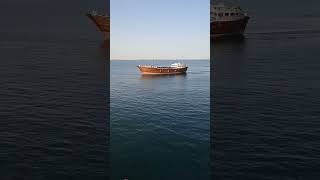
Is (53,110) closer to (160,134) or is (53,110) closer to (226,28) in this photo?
(160,134)

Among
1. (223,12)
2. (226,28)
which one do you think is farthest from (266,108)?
(226,28)

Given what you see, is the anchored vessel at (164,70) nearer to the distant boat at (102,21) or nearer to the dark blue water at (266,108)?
the dark blue water at (266,108)

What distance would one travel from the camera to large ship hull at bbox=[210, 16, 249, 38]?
67.4 m

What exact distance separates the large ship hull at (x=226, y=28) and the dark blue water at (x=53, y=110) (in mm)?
18656

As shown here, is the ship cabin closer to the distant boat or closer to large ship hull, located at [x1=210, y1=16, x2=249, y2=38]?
large ship hull, located at [x1=210, y1=16, x2=249, y2=38]

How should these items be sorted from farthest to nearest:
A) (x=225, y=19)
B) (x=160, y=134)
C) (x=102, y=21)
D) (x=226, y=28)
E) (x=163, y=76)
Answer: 1. (x=163, y=76)
2. (x=102, y=21)
3. (x=226, y=28)
4. (x=225, y=19)
5. (x=160, y=134)

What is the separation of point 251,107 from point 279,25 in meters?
52.2

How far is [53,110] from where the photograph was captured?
112ft

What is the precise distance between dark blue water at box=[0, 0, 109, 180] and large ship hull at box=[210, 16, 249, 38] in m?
18.7

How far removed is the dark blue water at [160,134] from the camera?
88.1 feet

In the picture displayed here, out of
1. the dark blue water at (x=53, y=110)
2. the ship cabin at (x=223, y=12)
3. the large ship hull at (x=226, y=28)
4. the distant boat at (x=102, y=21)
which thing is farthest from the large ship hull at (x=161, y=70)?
the ship cabin at (x=223, y=12)

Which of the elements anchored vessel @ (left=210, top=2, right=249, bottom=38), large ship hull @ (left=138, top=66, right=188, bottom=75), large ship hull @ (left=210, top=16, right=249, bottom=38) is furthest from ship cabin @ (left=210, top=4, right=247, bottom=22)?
large ship hull @ (left=138, top=66, right=188, bottom=75)

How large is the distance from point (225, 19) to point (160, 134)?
3634 cm

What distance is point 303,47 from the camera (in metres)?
59.0
